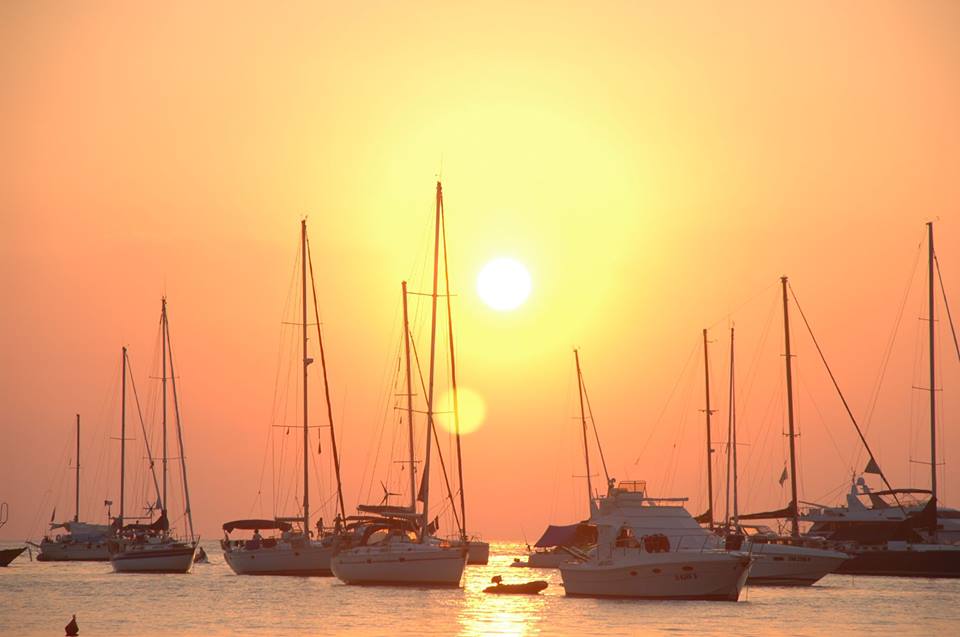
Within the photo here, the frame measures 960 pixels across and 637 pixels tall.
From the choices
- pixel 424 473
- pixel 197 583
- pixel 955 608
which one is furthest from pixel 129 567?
pixel 955 608

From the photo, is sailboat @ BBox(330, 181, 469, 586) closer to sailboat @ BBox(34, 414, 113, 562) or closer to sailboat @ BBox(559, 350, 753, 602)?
sailboat @ BBox(559, 350, 753, 602)

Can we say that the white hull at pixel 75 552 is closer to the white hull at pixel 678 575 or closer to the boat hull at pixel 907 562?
the boat hull at pixel 907 562

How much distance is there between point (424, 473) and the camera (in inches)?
3182

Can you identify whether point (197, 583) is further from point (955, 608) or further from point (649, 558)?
point (955, 608)

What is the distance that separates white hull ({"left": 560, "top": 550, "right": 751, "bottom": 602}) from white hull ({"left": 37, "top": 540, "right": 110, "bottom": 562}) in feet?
275

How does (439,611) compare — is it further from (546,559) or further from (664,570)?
(546,559)

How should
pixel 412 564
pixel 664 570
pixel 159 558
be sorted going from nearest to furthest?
pixel 664 570, pixel 412 564, pixel 159 558

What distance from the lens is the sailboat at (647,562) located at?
65562 mm

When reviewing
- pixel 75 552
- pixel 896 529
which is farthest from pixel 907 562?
pixel 75 552

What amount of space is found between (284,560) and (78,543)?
2333 inches

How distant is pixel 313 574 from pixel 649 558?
95.0 feet

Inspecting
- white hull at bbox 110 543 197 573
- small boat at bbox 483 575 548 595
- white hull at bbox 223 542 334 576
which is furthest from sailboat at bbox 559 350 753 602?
white hull at bbox 110 543 197 573

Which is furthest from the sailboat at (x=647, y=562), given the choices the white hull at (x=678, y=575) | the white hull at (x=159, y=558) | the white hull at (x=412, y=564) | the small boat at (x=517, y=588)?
the white hull at (x=159, y=558)

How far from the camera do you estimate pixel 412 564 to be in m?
75.5
